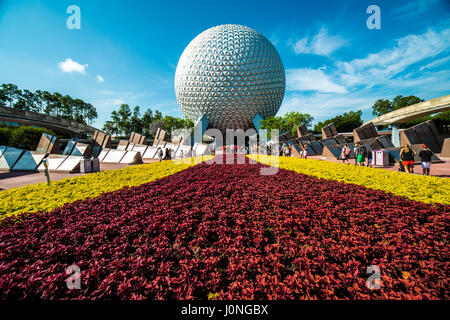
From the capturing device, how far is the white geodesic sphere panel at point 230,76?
3092 cm

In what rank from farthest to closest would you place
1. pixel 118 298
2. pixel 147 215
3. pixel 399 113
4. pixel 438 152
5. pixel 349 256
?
pixel 399 113, pixel 438 152, pixel 147 215, pixel 349 256, pixel 118 298

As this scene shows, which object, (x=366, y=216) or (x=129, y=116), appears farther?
(x=129, y=116)

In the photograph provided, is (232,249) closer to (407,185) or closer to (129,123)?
(407,185)

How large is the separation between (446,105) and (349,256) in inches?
1182

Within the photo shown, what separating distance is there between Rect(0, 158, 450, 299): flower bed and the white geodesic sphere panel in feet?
98.2

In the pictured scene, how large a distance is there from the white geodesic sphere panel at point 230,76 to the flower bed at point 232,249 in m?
29.9

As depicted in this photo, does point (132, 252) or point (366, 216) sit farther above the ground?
point (366, 216)

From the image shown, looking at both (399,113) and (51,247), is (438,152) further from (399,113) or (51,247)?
(51,247)

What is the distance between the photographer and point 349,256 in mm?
2459

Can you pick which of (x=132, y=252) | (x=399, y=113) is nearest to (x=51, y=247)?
(x=132, y=252)

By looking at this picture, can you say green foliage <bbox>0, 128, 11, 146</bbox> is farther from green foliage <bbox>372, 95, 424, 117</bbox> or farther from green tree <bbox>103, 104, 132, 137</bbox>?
green foliage <bbox>372, 95, 424, 117</bbox>

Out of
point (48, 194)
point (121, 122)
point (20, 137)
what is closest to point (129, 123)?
point (121, 122)

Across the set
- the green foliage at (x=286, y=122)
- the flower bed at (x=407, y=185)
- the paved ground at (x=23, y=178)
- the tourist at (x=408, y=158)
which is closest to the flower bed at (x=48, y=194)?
the paved ground at (x=23, y=178)
